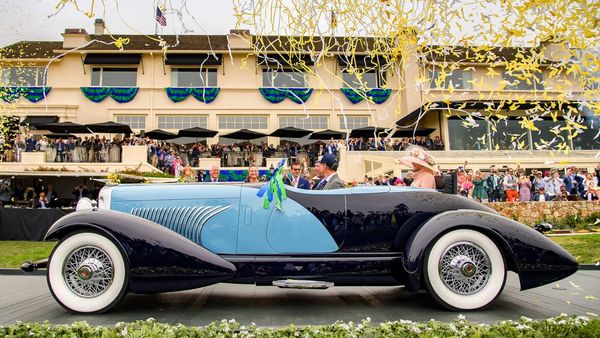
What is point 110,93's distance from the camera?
2734cm

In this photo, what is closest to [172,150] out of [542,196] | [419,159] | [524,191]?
[524,191]

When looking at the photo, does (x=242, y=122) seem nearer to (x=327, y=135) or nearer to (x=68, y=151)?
(x=327, y=135)

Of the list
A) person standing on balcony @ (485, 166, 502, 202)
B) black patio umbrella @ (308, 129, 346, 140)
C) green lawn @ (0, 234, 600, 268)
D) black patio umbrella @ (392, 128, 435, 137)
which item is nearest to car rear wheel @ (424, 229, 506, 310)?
green lawn @ (0, 234, 600, 268)

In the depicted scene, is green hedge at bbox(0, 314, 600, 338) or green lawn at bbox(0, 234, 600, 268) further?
green lawn at bbox(0, 234, 600, 268)

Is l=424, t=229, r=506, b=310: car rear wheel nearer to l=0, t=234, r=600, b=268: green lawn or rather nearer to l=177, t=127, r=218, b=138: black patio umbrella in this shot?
l=0, t=234, r=600, b=268: green lawn

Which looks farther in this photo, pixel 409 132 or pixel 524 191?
pixel 409 132

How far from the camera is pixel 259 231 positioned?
410 centimetres

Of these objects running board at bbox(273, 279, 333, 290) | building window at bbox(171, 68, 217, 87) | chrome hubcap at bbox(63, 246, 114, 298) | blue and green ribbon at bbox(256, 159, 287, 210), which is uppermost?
building window at bbox(171, 68, 217, 87)

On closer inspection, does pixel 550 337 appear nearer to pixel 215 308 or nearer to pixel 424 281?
pixel 424 281

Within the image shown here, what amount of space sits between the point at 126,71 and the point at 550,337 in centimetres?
3035

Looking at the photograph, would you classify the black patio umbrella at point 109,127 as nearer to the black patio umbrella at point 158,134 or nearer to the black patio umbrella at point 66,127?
the black patio umbrella at point 66,127

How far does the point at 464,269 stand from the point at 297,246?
166cm

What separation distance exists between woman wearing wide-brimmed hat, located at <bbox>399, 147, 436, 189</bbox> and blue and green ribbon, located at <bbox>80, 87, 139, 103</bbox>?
2616cm

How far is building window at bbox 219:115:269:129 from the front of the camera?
28.1 metres
